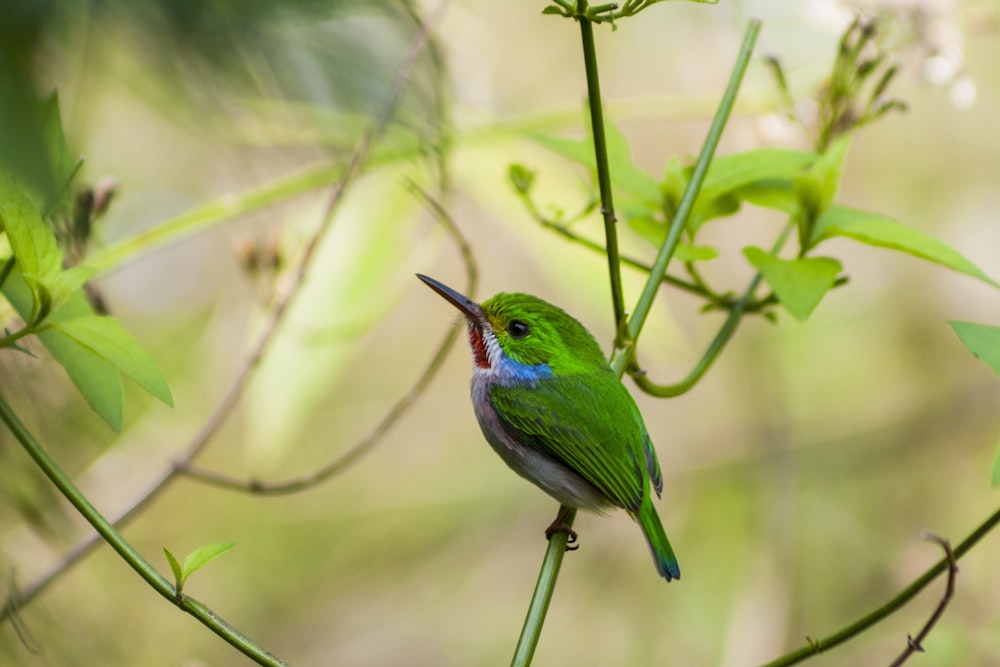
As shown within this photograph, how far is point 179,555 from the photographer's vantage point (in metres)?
3.78

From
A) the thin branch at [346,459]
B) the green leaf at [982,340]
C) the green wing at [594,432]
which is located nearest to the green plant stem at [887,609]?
the green leaf at [982,340]

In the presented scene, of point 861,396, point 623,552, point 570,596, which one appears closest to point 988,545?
point 861,396

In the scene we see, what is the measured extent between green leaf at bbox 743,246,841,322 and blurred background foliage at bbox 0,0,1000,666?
1125 millimetres

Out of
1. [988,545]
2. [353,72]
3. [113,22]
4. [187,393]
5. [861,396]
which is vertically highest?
[861,396]

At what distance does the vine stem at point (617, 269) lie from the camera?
3.43 ft

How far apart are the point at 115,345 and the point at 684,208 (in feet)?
2.46

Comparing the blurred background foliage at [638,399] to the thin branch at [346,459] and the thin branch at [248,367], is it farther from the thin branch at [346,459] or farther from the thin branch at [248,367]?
the thin branch at [248,367]

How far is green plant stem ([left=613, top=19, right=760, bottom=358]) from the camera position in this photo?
51.4 inches

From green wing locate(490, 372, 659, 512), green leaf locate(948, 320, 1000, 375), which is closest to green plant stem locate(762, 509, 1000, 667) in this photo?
green leaf locate(948, 320, 1000, 375)

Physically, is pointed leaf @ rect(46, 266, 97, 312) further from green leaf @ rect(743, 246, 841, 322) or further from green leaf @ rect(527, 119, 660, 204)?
green leaf @ rect(743, 246, 841, 322)

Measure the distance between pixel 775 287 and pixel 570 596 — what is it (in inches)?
126

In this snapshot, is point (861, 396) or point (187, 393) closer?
point (187, 393)

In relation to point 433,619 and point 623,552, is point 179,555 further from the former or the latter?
point 623,552

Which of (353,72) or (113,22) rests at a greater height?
(353,72)
